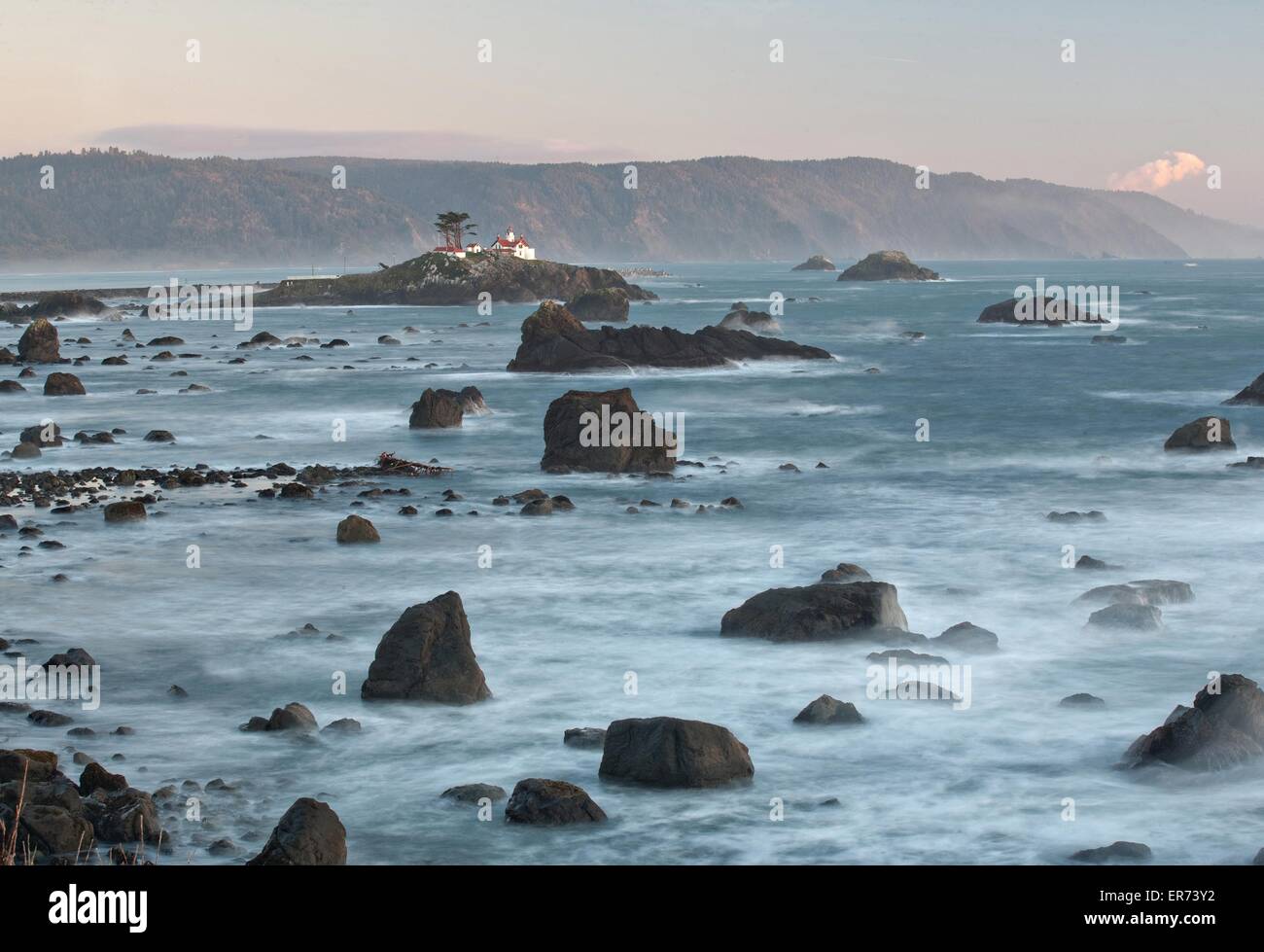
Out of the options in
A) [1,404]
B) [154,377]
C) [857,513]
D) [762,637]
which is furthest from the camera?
[154,377]

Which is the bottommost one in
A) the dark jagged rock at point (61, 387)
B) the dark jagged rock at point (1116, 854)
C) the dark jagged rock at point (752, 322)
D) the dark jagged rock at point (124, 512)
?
the dark jagged rock at point (1116, 854)

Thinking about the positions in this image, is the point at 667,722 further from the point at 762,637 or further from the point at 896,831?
the point at 762,637

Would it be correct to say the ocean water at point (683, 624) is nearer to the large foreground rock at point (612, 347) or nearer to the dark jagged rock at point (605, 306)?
the large foreground rock at point (612, 347)

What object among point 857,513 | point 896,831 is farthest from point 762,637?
point 857,513

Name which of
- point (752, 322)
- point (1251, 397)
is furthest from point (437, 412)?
point (752, 322)

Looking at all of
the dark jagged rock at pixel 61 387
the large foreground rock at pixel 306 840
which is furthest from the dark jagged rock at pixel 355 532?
the dark jagged rock at pixel 61 387

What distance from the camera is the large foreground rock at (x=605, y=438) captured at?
4159cm

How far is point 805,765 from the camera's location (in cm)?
1770

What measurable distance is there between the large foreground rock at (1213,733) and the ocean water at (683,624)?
0.27m

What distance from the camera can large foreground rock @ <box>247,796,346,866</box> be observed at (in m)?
13.7

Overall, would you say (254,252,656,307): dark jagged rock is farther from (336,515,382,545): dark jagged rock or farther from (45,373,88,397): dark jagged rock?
(336,515,382,545): dark jagged rock

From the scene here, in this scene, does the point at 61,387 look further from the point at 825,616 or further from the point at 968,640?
the point at 968,640
